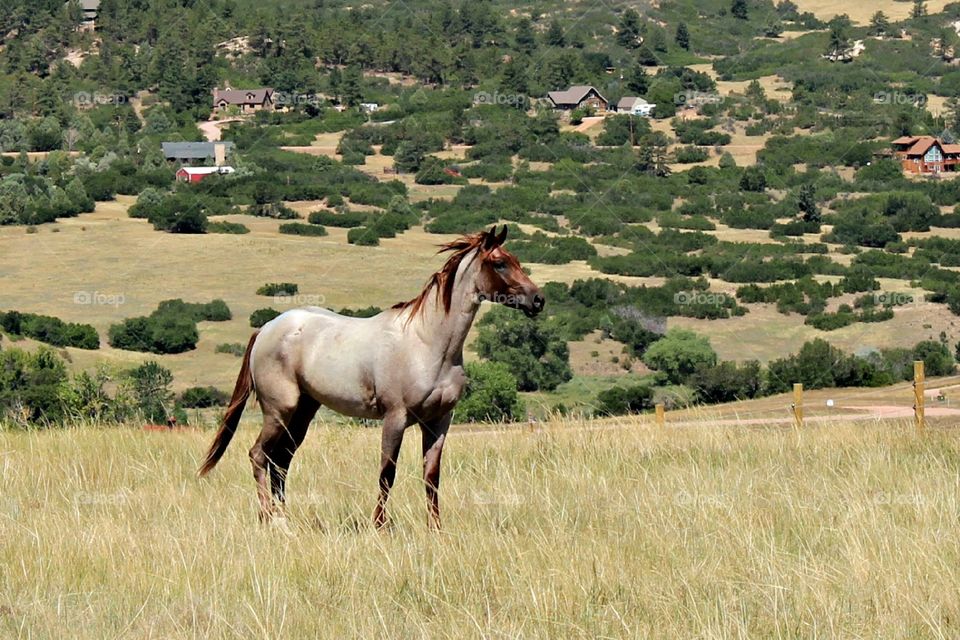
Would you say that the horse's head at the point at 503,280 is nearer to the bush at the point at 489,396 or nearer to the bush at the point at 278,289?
the bush at the point at 489,396

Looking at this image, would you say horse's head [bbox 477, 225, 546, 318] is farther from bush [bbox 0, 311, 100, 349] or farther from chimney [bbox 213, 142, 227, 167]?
chimney [bbox 213, 142, 227, 167]

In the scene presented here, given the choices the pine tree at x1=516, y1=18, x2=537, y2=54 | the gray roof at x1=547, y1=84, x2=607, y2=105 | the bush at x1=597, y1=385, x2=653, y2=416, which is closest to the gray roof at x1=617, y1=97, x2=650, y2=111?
the gray roof at x1=547, y1=84, x2=607, y2=105

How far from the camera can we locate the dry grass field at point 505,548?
7.14 m

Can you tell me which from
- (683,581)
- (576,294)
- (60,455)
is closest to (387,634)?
(683,581)

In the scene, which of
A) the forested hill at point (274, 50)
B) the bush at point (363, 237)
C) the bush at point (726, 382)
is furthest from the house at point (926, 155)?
the bush at point (726, 382)

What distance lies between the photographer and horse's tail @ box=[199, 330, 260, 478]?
1086 centimetres

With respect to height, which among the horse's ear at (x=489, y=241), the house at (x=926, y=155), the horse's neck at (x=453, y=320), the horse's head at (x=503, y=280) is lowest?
the house at (x=926, y=155)

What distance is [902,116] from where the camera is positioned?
143 meters

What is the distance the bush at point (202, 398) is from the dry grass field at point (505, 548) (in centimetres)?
3406

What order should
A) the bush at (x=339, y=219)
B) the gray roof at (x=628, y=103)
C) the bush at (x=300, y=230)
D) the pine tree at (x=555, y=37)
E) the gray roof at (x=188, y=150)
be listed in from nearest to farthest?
the bush at (x=300, y=230), the bush at (x=339, y=219), the gray roof at (x=188, y=150), the gray roof at (x=628, y=103), the pine tree at (x=555, y=37)

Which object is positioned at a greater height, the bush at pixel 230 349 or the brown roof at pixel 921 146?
the bush at pixel 230 349

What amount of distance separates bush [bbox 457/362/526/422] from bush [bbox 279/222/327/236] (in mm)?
52773

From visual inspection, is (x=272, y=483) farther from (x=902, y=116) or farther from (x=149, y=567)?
(x=902, y=116)

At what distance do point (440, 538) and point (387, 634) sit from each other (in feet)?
5.90
